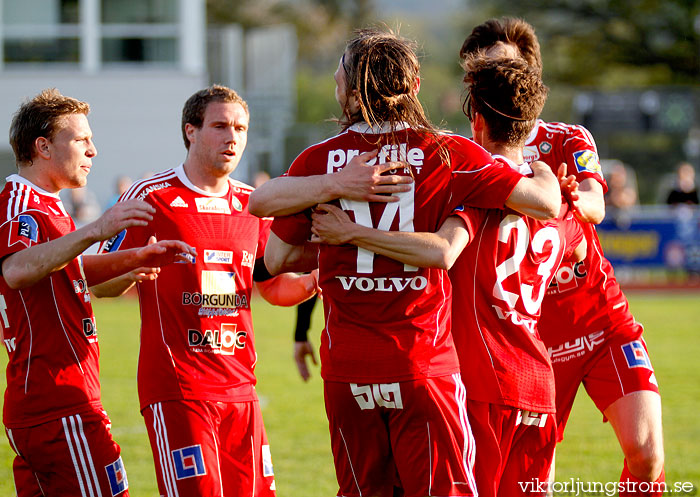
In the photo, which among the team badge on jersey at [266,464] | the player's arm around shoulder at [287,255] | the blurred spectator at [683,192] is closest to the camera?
the player's arm around shoulder at [287,255]

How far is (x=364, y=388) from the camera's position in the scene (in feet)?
11.8

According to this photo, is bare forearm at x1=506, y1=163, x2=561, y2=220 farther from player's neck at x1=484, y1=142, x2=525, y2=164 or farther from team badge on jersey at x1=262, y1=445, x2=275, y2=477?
team badge on jersey at x1=262, y1=445, x2=275, y2=477

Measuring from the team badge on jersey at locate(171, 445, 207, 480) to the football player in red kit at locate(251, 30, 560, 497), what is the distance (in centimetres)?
86

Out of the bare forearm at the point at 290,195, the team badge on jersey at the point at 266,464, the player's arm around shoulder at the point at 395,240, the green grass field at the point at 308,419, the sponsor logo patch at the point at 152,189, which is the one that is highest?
the bare forearm at the point at 290,195

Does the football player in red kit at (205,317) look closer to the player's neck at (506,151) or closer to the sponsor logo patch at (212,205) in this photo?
the sponsor logo patch at (212,205)

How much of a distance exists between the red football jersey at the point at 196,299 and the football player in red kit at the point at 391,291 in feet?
3.03

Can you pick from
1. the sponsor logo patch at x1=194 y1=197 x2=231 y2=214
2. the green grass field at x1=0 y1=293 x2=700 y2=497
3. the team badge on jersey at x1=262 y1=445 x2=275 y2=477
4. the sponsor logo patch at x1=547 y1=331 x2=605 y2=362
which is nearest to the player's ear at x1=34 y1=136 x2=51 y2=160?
the sponsor logo patch at x1=194 y1=197 x2=231 y2=214

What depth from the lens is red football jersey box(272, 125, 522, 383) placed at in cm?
359

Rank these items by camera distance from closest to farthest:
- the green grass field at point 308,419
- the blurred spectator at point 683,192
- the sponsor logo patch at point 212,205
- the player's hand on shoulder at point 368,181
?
the player's hand on shoulder at point 368,181 < the sponsor logo patch at point 212,205 < the green grass field at point 308,419 < the blurred spectator at point 683,192

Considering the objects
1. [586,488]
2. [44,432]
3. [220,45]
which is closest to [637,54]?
[220,45]

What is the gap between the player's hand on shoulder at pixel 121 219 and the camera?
3.96m

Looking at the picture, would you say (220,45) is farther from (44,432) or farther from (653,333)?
(44,432)

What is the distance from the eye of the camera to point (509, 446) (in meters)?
4.03

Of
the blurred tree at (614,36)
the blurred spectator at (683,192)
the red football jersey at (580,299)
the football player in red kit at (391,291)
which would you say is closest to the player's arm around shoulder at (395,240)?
the football player in red kit at (391,291)
